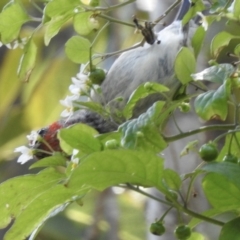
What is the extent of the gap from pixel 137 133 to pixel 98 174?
9 centimetres

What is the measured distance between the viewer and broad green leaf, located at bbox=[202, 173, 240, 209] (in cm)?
82

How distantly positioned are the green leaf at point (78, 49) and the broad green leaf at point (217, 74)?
0.29 m

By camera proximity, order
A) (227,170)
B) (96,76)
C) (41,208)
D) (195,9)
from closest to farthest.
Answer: (227,170), (41,208), (195,9), (96,76)

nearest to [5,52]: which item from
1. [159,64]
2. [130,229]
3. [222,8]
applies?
[130,229]

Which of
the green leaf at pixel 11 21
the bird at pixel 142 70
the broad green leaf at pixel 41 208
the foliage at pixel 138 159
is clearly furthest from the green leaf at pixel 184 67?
the bird at pixel 142 70

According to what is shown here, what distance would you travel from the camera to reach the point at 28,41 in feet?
3.77

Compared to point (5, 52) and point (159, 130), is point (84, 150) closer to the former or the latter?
point (159, 130)

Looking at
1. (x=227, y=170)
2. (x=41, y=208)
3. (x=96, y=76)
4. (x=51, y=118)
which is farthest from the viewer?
(x=51, y=118)

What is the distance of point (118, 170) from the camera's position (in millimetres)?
799

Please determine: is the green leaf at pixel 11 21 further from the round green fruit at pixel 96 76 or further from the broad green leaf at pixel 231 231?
the broad green leaf at pixel 231 231

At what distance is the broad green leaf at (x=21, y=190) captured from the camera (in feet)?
3.15

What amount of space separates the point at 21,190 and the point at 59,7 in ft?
0.98

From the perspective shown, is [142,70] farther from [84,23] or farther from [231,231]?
[231,231]

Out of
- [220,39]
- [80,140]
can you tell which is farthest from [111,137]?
[220,39]
